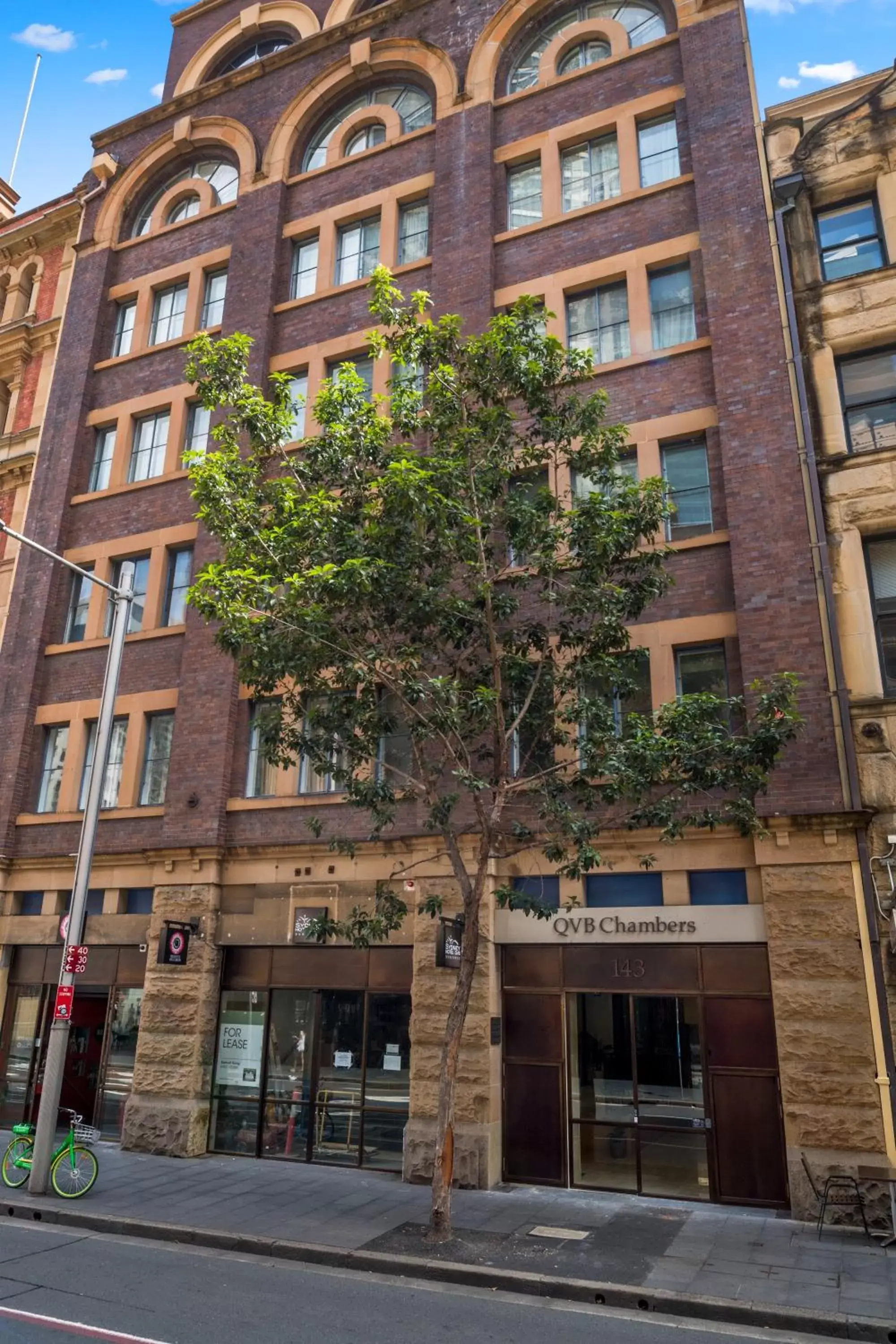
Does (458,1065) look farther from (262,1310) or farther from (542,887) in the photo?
(262,1310)

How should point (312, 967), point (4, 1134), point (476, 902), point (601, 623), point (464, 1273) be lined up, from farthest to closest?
point (4, 1134)
point (312, 967)
point (601, 623)
point (476, 902)
point (464, 1273)

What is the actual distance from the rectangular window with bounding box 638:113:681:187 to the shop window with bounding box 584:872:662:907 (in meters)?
12.1

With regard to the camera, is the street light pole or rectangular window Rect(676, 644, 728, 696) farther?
rectangular window Rect(676, 644, 728, 696)

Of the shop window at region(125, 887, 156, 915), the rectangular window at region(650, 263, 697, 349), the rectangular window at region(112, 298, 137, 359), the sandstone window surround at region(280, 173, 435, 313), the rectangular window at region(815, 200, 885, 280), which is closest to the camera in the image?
the rectangular window at region(815, 200, 885, 280)

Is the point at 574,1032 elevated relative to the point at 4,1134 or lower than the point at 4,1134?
elevated

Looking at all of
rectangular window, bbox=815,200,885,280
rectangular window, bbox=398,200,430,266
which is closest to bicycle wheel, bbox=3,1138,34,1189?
Answer: rectangular window, bbox=398,200,430,266

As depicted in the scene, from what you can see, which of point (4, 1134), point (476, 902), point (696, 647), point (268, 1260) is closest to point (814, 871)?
point (696, 647)

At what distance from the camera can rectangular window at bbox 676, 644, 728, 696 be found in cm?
1436

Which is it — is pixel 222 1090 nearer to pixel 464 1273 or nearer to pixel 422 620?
pixel 464 1273

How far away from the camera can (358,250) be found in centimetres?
2022

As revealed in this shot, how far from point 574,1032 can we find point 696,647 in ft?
19.7

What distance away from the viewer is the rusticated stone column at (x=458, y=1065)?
44.0 ft

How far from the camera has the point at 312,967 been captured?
52.7 feet

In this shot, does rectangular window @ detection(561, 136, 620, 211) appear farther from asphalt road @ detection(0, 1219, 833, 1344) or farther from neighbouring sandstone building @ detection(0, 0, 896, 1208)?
asphalt road @ detection(0, 1219, 833, 1344)
